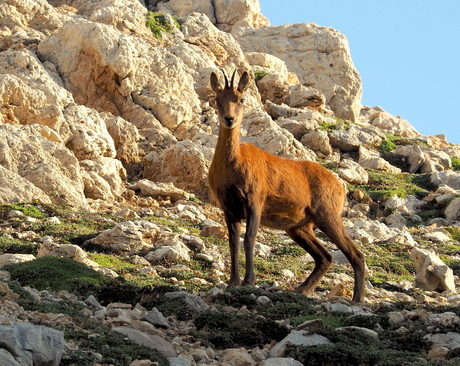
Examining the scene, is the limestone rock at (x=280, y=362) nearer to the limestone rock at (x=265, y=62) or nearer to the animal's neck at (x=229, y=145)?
the animal's neck at (x=229, y=145)

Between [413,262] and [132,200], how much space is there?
8253mm

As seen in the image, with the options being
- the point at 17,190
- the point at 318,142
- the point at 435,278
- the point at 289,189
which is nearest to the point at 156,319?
the point at 289,189

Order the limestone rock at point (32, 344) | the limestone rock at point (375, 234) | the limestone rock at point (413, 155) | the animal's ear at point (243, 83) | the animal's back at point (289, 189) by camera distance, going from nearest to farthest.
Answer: the limestone rock at point (32, 344) → the animal's back at point (289, 189) → the animal's ear at point (243, 83) → the limestone rock at point (375, 234) → the limestone rock at point (413, 155)

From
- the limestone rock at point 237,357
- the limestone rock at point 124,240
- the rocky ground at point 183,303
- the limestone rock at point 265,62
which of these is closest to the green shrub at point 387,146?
the limestone rock at point 265,62

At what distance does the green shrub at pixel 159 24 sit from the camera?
3472 centimetres

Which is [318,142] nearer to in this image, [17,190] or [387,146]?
[387,146]

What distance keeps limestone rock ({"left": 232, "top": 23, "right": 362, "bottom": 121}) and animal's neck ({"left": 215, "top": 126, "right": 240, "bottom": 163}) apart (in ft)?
107

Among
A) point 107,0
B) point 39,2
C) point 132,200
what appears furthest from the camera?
point 107,0

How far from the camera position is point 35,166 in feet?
61.6

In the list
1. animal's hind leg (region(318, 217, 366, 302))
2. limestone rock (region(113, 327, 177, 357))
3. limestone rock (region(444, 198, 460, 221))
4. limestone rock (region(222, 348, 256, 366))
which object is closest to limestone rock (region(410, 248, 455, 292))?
animal's hind leg (region(318, 217, 366, 302))

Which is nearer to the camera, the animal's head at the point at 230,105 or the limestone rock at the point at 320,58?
the animal's head at the point at 230,105

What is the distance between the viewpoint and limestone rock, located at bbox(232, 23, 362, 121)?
4512cm

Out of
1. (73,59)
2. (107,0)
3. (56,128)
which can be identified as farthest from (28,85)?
(107,0)

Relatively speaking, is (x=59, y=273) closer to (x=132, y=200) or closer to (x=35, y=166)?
(x=35, y=166)
